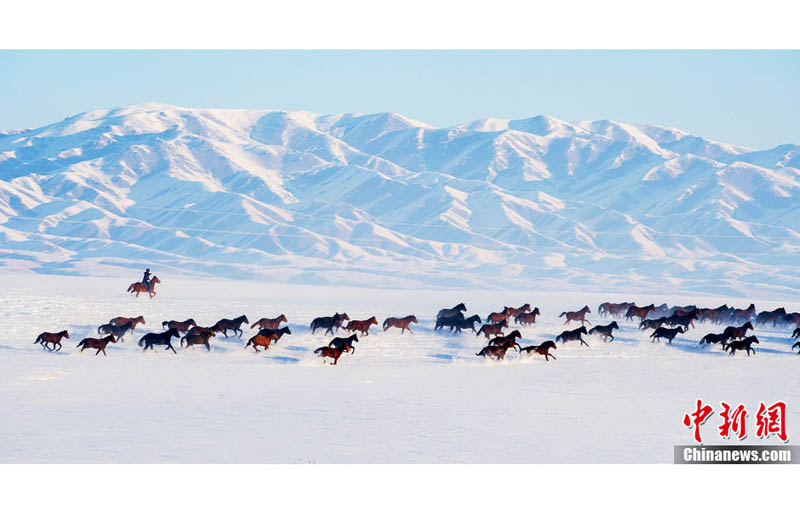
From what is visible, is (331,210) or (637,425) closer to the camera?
(637,425)

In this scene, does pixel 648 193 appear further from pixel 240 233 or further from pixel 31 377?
pixel 31 377

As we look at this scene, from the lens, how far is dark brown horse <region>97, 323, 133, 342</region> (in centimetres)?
2901

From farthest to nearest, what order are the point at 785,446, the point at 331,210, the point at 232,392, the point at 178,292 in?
the point at 331,210, the point at 178,292, the point at 232,392, the point at 785,446

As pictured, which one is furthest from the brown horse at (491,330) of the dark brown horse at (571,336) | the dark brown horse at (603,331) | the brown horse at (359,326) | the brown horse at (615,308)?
the brown horse at (615,308)

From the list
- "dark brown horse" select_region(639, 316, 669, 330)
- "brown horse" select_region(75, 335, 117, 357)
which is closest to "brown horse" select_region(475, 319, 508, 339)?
"dark brown horse" select_region(639, 316, 669, 330)

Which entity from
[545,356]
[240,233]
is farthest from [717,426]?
[240,233]

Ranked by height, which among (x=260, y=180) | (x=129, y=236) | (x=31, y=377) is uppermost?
(x=260, y=180)

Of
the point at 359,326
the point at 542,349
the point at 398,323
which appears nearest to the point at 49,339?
the point at 359,326

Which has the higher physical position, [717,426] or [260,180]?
Result: [260,180]

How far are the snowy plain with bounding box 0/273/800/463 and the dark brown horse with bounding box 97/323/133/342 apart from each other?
0.33 meters

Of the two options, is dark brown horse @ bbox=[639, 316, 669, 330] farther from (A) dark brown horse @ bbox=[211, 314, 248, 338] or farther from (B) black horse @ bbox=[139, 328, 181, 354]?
(B) black horse @ bbox=[139, 328, 181, 354]

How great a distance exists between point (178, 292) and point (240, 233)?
100271 millimetres

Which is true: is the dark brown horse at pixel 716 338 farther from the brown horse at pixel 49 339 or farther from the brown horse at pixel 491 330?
the brown horse at pixel 49 339

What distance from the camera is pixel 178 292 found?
160 ft
